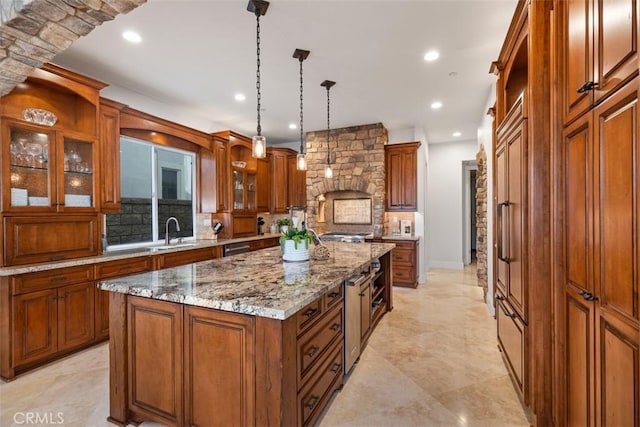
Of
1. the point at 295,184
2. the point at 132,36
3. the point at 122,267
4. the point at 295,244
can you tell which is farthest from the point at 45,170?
the point at 295,184

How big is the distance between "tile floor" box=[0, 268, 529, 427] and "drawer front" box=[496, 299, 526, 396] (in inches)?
7.7

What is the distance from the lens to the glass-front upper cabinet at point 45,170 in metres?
2.57

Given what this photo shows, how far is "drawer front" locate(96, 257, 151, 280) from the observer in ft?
9.95

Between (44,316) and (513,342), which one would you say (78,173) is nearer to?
(44,316)

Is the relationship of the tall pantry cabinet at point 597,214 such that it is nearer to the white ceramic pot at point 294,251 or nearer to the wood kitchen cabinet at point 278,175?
the white ceramic pot at point 294,251

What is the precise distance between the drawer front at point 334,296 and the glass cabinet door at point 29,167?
284 centimetres

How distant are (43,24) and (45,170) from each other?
173 centimetres

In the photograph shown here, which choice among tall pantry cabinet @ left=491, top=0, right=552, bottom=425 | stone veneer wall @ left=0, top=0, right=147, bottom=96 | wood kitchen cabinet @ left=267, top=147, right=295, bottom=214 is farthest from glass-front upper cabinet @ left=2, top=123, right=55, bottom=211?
tall pantry cabinet @ left=491, top=0, right=552, bottom=425

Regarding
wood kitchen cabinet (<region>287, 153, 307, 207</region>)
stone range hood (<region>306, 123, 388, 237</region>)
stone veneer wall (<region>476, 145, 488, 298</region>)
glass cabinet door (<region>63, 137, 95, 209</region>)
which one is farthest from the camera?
wood kitchen cabinet (<region>287, 153, 307, 207</region>)

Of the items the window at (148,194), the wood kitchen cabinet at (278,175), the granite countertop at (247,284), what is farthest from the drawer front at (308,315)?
the wood kitchen cabinet at (278,175)

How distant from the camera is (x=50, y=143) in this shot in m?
2.82

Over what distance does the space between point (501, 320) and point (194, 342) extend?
2548mm

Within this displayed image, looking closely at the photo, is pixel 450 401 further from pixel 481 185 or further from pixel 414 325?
pixel 481 185

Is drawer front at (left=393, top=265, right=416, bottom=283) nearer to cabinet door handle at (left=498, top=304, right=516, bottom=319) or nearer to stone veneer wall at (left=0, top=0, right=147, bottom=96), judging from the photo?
cabinet door handle at (left=498, top=304, right=516, bottom=319)
